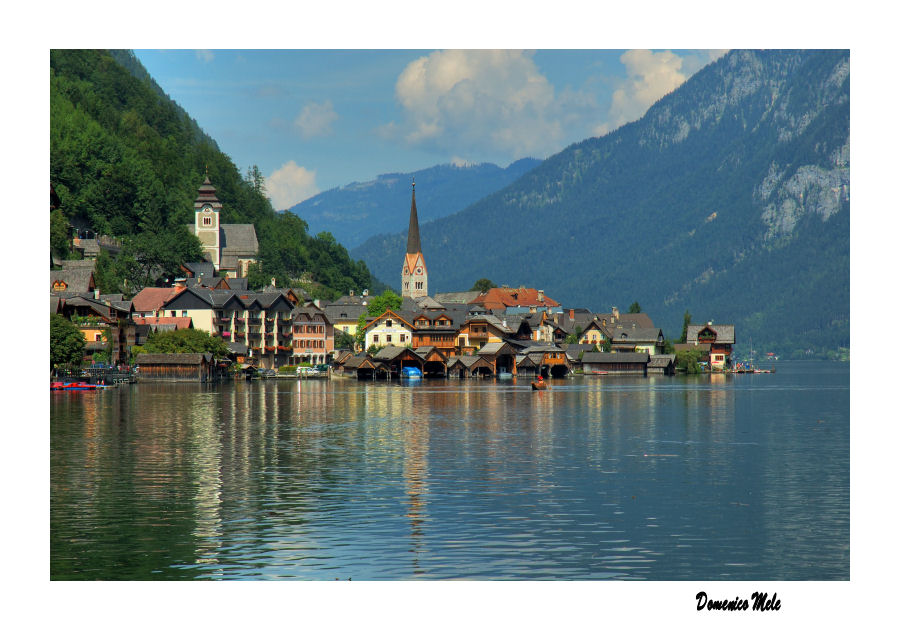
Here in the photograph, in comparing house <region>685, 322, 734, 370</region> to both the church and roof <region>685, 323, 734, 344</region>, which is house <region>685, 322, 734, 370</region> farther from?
the church

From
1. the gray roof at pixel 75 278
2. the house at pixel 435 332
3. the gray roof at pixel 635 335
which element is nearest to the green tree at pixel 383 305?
the house at pixel 435 332

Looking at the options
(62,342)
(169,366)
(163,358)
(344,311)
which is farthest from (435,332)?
(62,342)

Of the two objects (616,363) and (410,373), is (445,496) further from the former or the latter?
(616,363)

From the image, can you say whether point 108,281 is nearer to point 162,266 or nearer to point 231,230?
point 162,266

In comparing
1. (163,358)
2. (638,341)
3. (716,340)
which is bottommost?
(163,358)

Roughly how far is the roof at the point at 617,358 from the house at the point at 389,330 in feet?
99.5

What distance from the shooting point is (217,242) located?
19400 cm

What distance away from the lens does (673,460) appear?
4659cm

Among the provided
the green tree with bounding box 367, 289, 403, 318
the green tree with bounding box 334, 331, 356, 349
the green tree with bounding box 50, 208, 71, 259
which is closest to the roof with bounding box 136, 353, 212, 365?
the green tree with bounding box 50, 208, 71, 259

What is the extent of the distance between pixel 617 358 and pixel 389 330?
37.2 metres

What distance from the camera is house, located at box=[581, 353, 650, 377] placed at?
563ft

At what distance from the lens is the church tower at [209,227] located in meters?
194
